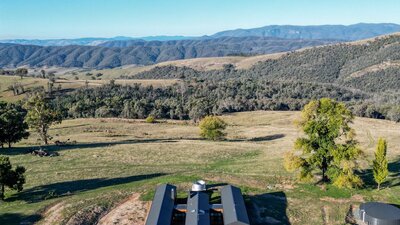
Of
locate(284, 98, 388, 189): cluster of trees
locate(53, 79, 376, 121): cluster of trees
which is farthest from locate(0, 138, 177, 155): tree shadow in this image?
locate(53, 79, 376, 121): cluster of trees

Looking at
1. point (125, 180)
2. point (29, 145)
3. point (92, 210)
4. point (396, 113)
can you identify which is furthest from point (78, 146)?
point (396, 113)

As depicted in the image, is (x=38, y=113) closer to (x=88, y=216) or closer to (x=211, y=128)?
(x=211, y=128)

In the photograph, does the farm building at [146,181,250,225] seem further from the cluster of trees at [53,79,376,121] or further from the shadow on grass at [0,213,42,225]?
the cluster of trees at [53,79,376,121]

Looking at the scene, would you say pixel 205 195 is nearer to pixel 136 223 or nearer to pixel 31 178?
pixel 136 223

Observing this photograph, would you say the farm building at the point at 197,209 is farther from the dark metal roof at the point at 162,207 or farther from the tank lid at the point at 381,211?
the tank lid at the point at 381,211

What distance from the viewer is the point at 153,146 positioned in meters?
76.2

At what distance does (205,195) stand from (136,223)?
8.39 meters

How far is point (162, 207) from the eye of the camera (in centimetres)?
3853

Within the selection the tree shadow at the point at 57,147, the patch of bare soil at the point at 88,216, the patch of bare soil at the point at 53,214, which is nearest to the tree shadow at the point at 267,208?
the patch of bare soil at the point at 88,216

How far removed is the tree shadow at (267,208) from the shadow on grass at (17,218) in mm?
22570

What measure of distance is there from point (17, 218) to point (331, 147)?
119 feet

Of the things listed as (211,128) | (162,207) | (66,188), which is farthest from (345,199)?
(211,128)

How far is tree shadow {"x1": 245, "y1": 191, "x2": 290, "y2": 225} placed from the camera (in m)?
39.6

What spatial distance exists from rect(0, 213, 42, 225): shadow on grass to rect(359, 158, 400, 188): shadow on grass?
39804 millimetres
